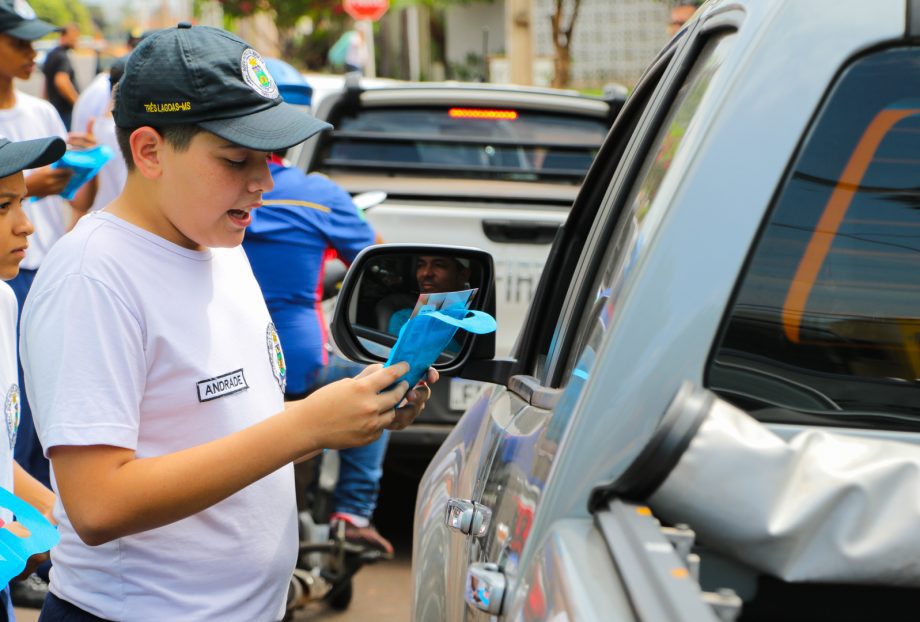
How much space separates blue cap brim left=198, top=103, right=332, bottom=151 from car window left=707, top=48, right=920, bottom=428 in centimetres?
85

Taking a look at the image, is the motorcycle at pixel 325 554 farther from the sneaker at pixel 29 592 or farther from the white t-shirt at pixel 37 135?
the white t-shirt at pixel 37 135

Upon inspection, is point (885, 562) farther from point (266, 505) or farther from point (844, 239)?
point (266, 505)

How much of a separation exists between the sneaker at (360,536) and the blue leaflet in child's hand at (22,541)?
2.58 metres

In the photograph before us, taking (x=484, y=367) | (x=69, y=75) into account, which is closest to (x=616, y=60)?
(x=69, y=75)

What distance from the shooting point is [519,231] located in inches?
213

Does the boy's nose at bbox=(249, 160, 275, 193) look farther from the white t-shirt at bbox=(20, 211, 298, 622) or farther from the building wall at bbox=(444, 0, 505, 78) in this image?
the building wall at bbox=(444, 0, 505, 78)

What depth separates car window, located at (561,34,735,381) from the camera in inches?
65.9

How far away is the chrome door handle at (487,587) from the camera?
1.71 m

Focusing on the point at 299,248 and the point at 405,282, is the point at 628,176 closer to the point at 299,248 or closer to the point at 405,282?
the point at 405,282

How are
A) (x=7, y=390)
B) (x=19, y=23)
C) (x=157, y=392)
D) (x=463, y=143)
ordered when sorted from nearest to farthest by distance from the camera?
(x=157, y=392) < (x=7, y=390) < (x=19, y=23) < (x=463, y=143)

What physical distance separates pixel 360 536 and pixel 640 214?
3.28 metres

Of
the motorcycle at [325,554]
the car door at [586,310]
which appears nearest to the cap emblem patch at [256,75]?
the car door at [586,310]

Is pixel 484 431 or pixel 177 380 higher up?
pixel 177 380

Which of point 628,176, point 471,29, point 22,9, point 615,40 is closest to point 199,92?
point 628,176
